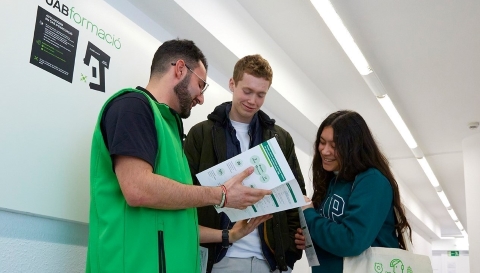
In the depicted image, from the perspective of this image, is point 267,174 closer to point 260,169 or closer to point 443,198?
point 260,169

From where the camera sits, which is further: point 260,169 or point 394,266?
point 394,266

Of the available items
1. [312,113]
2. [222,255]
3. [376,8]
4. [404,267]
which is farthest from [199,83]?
[312,113]

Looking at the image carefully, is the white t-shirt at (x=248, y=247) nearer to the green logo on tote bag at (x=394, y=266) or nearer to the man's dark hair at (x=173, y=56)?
the green logo on tote bag at (x=394, y=266)

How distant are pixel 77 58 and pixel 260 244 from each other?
43.4 inches

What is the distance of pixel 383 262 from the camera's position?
170 centimetres

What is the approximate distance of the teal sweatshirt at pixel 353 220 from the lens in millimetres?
1700

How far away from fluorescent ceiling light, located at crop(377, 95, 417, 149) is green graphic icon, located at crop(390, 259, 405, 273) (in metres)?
3.18

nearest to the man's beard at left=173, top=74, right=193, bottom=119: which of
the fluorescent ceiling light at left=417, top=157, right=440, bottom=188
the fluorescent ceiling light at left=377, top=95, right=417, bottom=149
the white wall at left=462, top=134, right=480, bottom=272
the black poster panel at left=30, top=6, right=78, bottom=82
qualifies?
the black poster panel at left=30, top=6, right=78, bottom=82

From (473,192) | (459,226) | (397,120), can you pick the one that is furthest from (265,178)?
(459,226)

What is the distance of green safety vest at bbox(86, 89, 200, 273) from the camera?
131 centimetres

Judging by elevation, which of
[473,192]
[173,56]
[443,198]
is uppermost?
[443,198]

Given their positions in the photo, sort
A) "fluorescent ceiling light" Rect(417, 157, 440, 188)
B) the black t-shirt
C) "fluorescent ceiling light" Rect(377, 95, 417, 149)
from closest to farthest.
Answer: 1. the black t-shirt
2. "fluorescent ceiling light" Rect(377, 95, 417, 149)
3. "fluorescent ceiling light" Rect(417, 157, 440, 188)

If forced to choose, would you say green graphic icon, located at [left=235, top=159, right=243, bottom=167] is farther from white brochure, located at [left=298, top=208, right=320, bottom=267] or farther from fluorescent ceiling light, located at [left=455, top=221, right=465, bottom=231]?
fluorescent ceiling light, located at [left=455, top=221, right=465, bottom=231]

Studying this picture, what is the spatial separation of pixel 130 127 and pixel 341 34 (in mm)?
2596
